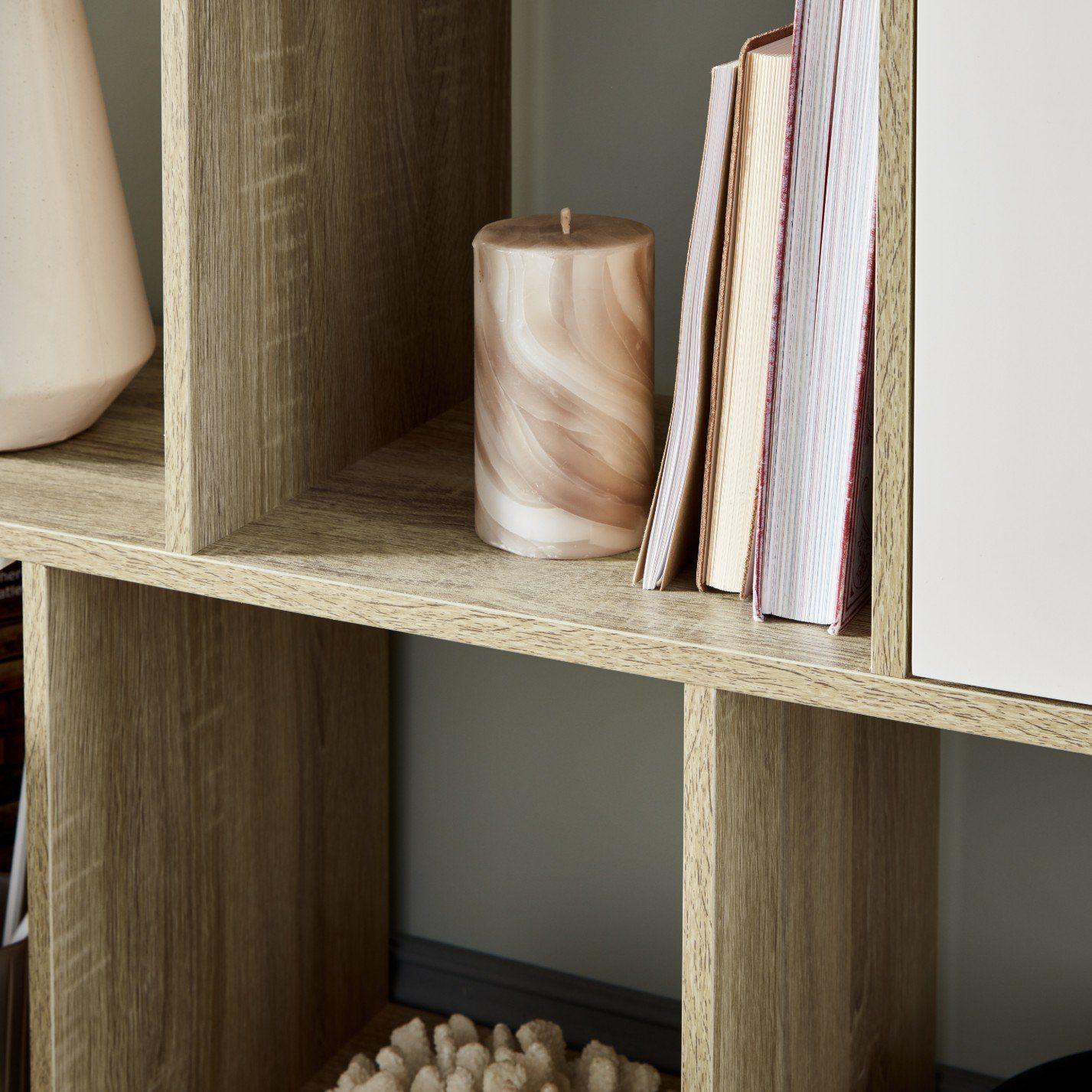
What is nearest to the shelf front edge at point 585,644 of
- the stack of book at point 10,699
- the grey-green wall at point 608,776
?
the stack of book at point 10,699

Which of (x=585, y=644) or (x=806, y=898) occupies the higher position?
(x=585, y=644)

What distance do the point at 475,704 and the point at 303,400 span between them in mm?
457

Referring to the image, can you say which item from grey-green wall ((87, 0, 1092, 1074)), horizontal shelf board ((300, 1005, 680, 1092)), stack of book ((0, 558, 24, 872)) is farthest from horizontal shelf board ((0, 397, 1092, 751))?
horizontal shelf board ((300, 1005, 680, 1092))

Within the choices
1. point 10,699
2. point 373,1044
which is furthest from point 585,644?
point 373,1044

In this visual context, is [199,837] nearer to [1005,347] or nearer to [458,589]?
[458,589]

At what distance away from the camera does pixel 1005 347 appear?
568mm

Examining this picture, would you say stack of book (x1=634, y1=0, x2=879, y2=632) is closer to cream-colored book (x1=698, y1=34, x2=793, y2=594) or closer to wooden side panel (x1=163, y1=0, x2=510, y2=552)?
cream-colored book (x1=698, y1=34, x2=793, y2=594)

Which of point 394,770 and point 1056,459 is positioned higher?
point 1056,459

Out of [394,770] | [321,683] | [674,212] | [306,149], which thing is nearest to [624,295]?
[306,149]

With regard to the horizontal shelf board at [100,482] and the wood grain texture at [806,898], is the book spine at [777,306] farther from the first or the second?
the horizontal shelf board at [100,482]

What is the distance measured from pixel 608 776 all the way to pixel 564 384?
52cm

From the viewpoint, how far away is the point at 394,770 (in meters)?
1.29

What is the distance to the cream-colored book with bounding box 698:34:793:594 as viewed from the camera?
67 centimetres

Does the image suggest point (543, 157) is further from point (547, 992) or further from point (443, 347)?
point (547, 992)
